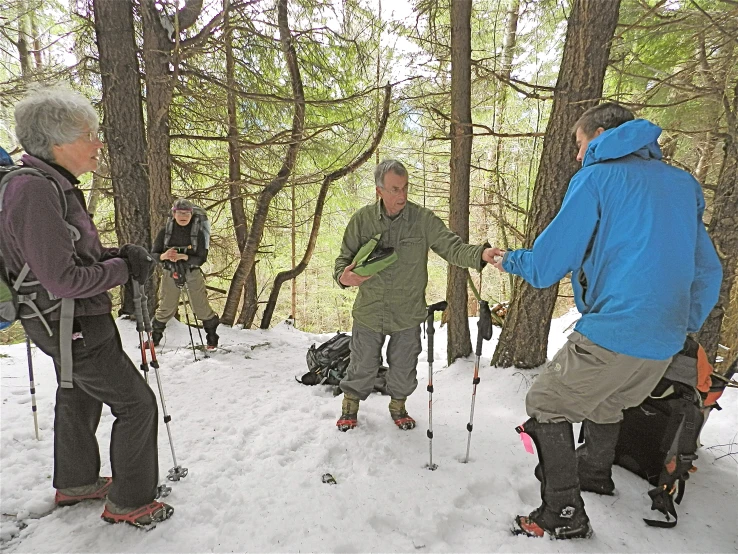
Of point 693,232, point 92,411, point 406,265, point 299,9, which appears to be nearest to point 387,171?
point 406,265

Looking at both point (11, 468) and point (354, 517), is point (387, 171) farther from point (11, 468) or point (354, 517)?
point (11, 468)

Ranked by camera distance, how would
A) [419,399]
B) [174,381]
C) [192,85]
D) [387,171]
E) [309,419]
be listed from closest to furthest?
[387,171] < [309,419] < [419,399] < [174,381] < [192,85]

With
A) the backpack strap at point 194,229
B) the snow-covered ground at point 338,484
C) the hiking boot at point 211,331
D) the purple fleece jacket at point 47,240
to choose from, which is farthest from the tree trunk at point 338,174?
the purple fleece jacket at point 47,240

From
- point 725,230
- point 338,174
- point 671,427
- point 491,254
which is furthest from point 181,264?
point 725,230

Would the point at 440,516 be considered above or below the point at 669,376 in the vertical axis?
below

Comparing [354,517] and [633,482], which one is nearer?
[354,517]

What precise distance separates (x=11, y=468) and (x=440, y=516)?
9.68 feet

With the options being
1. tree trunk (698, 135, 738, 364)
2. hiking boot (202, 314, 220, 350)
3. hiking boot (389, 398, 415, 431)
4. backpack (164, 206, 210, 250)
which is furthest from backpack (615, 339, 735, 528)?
backpack (164, 206, 210, 250)

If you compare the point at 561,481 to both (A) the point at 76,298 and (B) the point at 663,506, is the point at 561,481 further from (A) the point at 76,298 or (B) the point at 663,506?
(A) the point at 76,298

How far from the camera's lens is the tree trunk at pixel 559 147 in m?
3.59

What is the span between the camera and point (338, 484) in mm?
2762

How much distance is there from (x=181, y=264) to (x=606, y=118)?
18.1 ft

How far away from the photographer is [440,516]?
2449mm

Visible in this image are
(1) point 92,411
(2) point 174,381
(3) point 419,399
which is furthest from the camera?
(2) point 174,381
